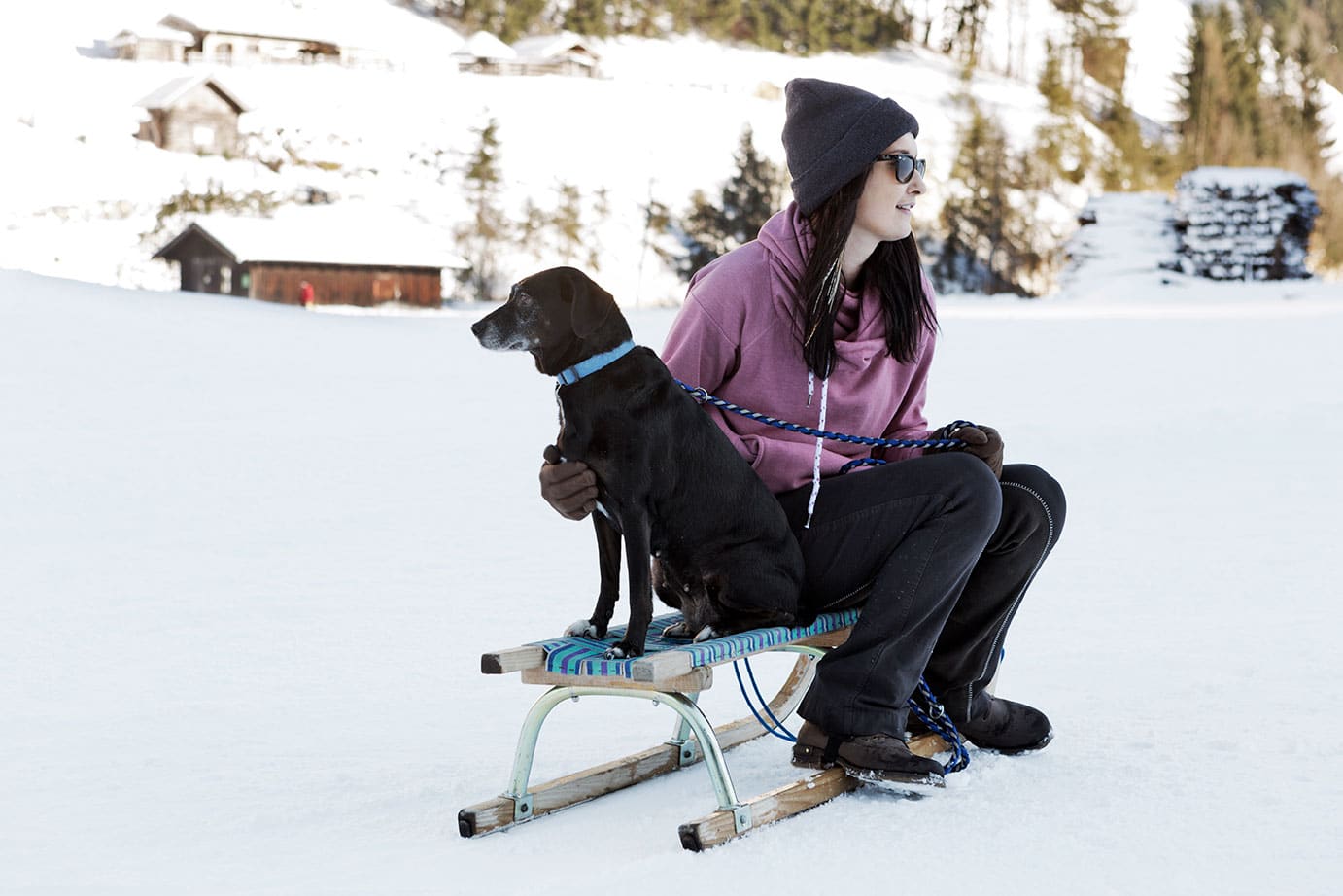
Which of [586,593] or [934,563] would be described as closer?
[934,563]

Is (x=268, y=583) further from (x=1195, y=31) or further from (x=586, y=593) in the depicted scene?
(x=1195, y=31)

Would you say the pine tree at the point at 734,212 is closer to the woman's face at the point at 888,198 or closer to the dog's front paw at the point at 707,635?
the woman's face at the point at 888,198

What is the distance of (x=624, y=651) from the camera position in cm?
287

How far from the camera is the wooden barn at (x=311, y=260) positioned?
117 ft

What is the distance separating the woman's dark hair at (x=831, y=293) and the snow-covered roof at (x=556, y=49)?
215 feet

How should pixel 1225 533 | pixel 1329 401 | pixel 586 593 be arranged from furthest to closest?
1. pixel 1329 401
2. pixel 1225 533
3. pixel 586 593

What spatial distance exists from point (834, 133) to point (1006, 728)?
1473mm

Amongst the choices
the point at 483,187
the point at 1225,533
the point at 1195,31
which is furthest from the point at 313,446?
the point at 1195,31

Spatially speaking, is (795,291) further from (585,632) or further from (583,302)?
(585,632)

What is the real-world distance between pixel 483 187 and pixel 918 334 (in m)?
46.7

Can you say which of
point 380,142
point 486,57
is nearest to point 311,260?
point 380,142

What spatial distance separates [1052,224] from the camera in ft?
168

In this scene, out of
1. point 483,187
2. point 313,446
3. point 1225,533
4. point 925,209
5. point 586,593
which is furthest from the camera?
point 925,209

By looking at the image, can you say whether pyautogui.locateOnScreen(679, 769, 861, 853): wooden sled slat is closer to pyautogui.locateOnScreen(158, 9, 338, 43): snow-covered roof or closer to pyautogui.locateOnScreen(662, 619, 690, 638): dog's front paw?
pyautogui.locateOnScreen(662, 619, 690, 638): dog's front paw
